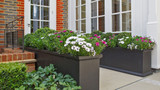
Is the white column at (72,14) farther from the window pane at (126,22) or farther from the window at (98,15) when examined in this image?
the window pane at (126,22)

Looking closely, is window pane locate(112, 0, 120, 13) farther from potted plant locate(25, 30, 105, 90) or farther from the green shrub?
the green shrub

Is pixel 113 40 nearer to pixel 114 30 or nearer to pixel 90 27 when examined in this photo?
pixel 114 30

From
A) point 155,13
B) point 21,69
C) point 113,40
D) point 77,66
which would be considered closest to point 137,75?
point 113,40

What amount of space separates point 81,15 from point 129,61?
2.88 meters

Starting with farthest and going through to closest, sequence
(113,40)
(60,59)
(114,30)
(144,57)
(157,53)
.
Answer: (114,30) < (113,40) < (157,53) < (144,57) < (60,59)

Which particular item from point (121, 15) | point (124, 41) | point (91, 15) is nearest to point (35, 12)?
point (91, 15)

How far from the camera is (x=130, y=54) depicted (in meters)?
2.95

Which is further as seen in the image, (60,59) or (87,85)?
(60,59)

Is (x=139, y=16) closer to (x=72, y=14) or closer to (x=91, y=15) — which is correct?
(x=91, y=15)

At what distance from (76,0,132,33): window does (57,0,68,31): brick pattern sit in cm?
49

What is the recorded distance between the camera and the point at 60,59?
2033 mm

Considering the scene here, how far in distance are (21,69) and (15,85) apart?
20 cm

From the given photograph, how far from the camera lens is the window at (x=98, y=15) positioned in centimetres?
438

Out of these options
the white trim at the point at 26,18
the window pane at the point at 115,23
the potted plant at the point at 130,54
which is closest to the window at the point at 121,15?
the window pane at the point at 115,23
